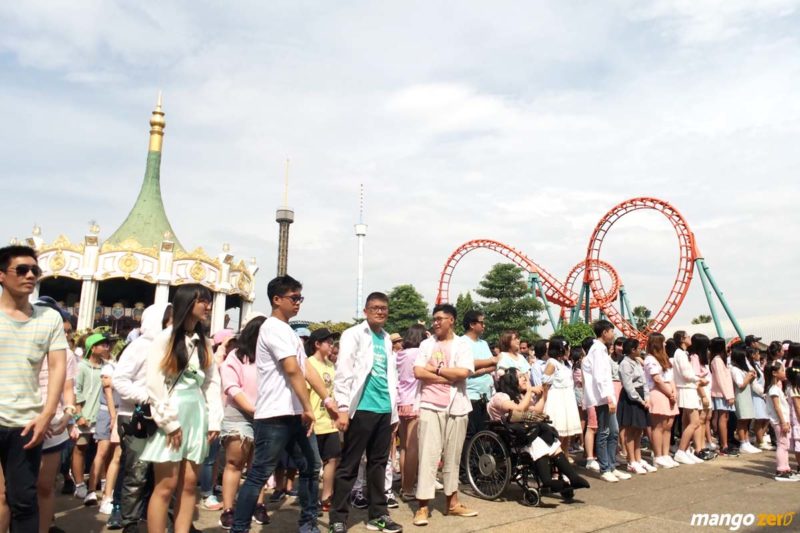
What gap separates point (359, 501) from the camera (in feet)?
19.3

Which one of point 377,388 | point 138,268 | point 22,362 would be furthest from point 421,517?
point 138,268

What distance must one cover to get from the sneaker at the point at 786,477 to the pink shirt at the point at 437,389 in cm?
447

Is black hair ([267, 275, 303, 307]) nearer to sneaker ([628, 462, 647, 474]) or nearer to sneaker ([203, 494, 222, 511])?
sneaker ([203, 494, 222, 511])

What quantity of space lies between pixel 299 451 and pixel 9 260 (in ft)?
7.49

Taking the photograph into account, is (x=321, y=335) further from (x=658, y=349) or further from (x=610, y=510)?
(x=658, y=349)

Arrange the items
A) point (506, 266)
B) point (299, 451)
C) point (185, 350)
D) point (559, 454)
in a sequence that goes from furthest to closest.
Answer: point (506, 266) < point (559, 454) < point (299, 451) < point (185, 350)

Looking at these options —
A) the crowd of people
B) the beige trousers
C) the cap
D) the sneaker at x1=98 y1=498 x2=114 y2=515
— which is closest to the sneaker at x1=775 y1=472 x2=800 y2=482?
the crowd of people

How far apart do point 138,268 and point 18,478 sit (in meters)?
32.1

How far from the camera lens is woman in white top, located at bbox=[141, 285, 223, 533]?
3637 millimetres

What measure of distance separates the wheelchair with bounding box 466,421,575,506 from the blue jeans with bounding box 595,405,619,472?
1202 mm

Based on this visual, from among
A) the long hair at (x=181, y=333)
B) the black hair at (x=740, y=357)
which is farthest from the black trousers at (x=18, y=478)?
the black hair at (x=740, y=357)

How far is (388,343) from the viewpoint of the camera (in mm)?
5234

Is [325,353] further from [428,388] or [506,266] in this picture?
[506,266]

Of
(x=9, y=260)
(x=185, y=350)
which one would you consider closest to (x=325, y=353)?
(x=185, y=350)
